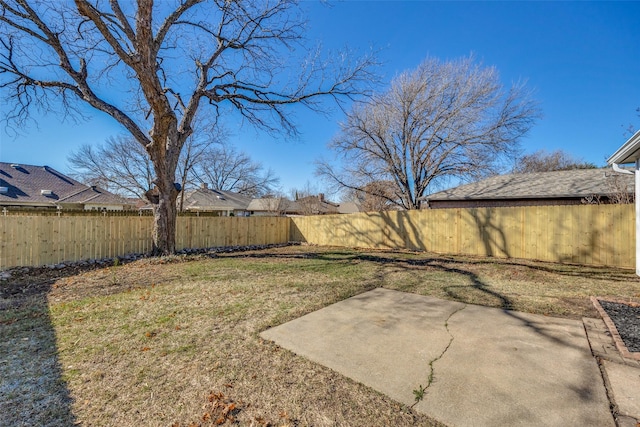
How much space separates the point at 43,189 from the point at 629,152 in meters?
27.6

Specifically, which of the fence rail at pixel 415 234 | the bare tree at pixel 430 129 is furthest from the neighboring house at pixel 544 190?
the fence rail at pixel 415 234

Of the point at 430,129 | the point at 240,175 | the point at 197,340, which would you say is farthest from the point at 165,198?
the point at 240,175

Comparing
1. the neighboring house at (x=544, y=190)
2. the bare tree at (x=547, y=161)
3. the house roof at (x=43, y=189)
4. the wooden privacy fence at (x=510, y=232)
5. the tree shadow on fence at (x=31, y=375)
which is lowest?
the tree shadow on fence at (x=31, y=375)

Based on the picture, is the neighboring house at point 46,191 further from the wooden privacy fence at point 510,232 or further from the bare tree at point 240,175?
the wooden privacy fence at point 510,232

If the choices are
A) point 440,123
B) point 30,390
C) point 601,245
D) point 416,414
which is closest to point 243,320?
point 30,390

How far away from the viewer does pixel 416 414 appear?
5.93ft

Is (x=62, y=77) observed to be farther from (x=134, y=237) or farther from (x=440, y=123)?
(x=440, y=123)

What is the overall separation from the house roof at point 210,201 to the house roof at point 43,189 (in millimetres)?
5582

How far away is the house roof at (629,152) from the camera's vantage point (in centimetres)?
487

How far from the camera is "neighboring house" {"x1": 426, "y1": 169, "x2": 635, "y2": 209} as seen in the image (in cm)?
1043

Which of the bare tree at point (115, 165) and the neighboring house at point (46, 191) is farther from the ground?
the bare tree at point (115, 165)

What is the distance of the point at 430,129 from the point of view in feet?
46.2

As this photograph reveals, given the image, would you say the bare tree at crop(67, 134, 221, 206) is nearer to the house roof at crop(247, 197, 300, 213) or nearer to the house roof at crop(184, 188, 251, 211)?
the house roof at crop(184, 188, 251, 211)

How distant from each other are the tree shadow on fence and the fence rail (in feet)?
15.8
